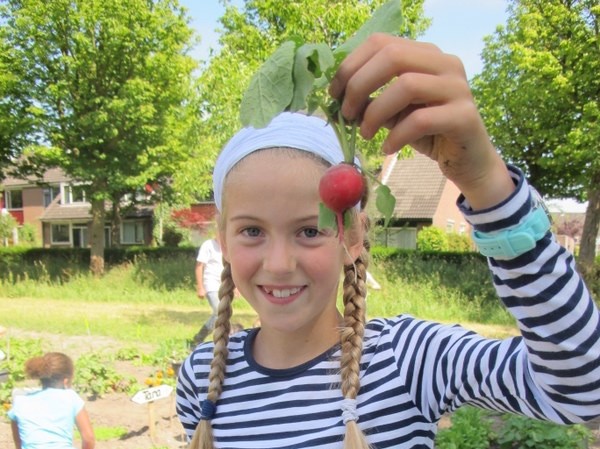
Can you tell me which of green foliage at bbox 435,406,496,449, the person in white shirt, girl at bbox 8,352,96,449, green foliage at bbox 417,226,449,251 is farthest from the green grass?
Answer: green foliage at bbox 417,226,449,251

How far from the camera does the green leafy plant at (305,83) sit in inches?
35.7

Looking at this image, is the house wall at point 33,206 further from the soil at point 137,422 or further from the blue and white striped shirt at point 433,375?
the blue and white striped shirt at point 433,375

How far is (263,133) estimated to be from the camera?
1.41 metres

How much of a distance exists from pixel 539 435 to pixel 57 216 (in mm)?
35198

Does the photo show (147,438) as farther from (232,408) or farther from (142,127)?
(142,127)

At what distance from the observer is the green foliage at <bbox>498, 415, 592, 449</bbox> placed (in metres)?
3.82

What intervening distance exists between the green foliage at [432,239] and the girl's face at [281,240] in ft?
69.0

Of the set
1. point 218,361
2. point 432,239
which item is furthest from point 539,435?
point 432,239

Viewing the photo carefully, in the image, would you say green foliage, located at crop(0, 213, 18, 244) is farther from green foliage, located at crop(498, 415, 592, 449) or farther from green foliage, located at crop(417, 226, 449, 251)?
green foliage, located at crop(498, 415, 592, 449)

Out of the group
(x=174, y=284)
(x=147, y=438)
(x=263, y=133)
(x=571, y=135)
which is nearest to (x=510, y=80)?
(x=571, y=135)

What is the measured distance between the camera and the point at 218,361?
156cm

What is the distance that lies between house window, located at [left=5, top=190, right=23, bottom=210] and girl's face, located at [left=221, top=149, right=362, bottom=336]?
39.1 metres

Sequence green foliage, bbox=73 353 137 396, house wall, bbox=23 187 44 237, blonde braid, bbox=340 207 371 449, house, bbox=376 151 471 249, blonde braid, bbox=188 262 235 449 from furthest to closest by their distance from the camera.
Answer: house wall, bbox=23 187 44 237
house, bbox=376 151 471 249
green foliage, bbox=73 353 137 396
blonde braid, bbox=188 262 235 449
blonde braid, bbox=340 207 371 449

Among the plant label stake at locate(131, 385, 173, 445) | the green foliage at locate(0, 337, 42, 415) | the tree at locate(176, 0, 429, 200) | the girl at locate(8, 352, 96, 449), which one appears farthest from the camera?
the tree at locate(176, 0, 429, 200)
